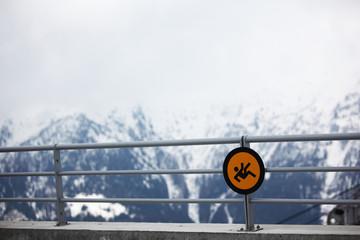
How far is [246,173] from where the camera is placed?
20.7 feet

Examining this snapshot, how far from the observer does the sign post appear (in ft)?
20.4

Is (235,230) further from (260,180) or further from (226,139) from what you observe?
(226,139)

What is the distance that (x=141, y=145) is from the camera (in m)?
7.05

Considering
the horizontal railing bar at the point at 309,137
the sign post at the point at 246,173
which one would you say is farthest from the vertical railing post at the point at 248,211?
the horizontal railing bar at the point at 309,137

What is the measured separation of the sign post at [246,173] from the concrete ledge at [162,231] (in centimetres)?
31

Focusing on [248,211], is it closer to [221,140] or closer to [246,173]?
[246,173]

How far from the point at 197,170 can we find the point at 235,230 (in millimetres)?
853

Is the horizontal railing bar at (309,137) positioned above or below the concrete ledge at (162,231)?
above

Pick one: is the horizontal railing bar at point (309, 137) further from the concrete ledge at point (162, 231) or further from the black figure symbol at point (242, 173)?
the concrete ledge at point (162, 231)

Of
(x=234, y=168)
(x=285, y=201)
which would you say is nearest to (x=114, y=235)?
(x=234, y=168)

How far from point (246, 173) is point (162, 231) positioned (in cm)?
121

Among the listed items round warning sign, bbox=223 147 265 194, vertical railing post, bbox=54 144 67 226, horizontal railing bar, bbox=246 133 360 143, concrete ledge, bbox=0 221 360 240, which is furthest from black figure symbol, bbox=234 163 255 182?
vertical railing post, bbox=54 144 67 226

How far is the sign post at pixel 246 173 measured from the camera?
622cm

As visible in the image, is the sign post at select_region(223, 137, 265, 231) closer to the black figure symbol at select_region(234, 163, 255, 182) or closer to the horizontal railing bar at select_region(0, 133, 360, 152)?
the black figure symbol at select_region(234, 163, 255, 182)
